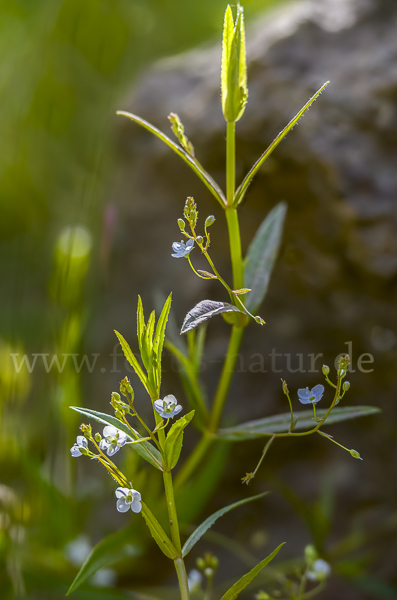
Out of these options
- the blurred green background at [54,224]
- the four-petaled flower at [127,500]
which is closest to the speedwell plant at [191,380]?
the four-petaled flower at [127,500]

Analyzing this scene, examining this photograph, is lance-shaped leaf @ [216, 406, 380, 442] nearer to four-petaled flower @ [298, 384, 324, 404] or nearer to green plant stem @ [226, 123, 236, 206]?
four-petaled flower @ [298, 384, 324, 404]

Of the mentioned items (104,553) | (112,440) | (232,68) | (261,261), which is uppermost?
(232,68)

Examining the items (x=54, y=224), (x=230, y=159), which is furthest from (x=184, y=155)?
(x=54, y=224)

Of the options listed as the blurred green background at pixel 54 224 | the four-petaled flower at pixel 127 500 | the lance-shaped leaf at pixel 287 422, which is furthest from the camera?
the blurred green background at pixel 54 224

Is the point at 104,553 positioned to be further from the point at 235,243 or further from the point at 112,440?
the point at 235,243

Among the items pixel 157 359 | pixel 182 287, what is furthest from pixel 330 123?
pixel 157 359

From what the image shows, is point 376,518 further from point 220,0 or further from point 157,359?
point 220,0

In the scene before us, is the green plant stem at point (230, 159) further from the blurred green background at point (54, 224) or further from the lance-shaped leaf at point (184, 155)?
the blurred green background at point (54, 224)
